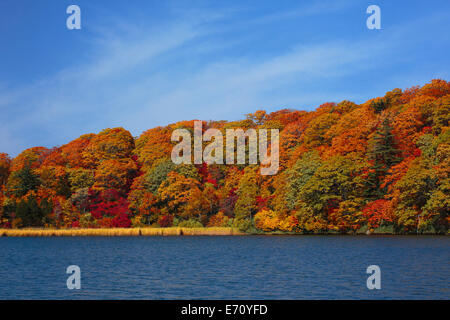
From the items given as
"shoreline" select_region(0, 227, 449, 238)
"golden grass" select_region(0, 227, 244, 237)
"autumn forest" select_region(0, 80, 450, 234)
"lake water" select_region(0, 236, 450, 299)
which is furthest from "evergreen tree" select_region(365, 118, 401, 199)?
"lake water" select_region(0, 236, 450, 299)

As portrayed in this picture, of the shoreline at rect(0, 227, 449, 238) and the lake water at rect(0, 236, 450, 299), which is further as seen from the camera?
the shoreline at rect(0, 227, 449, 238)

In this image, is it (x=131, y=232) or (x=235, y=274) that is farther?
(x=131, y=232)

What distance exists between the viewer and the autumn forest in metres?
58.4

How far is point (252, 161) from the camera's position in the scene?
8156 cm

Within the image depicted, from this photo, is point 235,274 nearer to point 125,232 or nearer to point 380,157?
point 125,232

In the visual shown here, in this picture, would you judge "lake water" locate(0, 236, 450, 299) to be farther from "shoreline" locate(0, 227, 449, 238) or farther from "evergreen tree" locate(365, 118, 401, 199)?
"shoreline" locate(0, 227, 449, 238)

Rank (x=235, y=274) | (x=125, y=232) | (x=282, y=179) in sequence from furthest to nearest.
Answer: (x=282, y=179) → (x=125, y=232) → (x=235, y=274)

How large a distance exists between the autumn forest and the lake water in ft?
62.5

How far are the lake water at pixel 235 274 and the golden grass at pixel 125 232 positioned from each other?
2540 cm

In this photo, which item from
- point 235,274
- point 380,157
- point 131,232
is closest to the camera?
point 235,274

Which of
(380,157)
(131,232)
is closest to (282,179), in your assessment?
(380,157)

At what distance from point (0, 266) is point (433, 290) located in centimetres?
2654

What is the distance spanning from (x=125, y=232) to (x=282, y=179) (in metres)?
22.5

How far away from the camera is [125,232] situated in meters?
67.1
